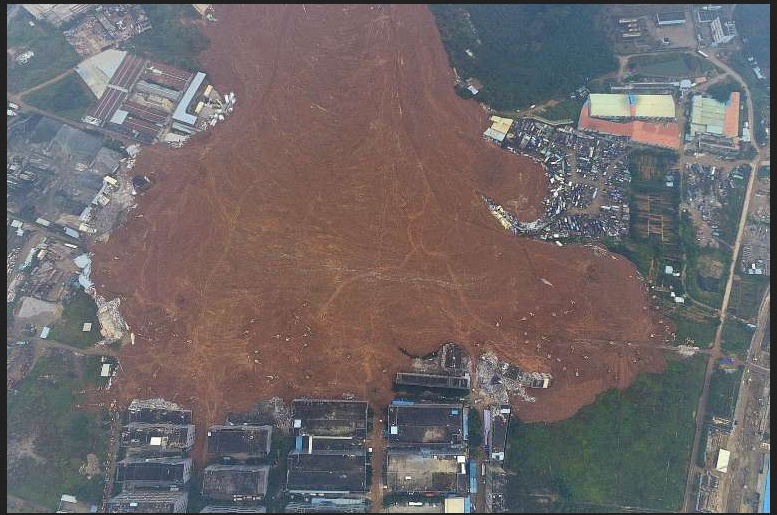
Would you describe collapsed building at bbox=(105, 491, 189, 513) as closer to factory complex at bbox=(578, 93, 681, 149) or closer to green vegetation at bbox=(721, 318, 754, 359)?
green vegetation at bbox=(721, 318, 754, 359)

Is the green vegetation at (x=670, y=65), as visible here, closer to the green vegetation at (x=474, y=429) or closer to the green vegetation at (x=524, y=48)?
the green vegetation at (x=524, y=48)

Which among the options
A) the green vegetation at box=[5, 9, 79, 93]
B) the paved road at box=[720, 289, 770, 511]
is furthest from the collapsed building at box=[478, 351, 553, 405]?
the green vegetation at box=[5, 9, 79, 93]

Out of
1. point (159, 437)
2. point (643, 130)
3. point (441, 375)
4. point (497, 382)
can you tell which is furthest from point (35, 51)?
point (643, 130)

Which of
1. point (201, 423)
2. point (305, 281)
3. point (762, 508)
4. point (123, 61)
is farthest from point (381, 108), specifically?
point (762, 508)

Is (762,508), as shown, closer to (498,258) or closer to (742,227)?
(742,227)

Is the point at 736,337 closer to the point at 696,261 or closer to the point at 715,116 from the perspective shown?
the point at 696,261

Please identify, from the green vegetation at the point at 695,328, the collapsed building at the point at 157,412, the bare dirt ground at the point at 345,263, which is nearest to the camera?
the collapsed building at the point at 157,412

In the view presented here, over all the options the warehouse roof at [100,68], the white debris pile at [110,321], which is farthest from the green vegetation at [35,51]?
the white debris pile at [110,321]
